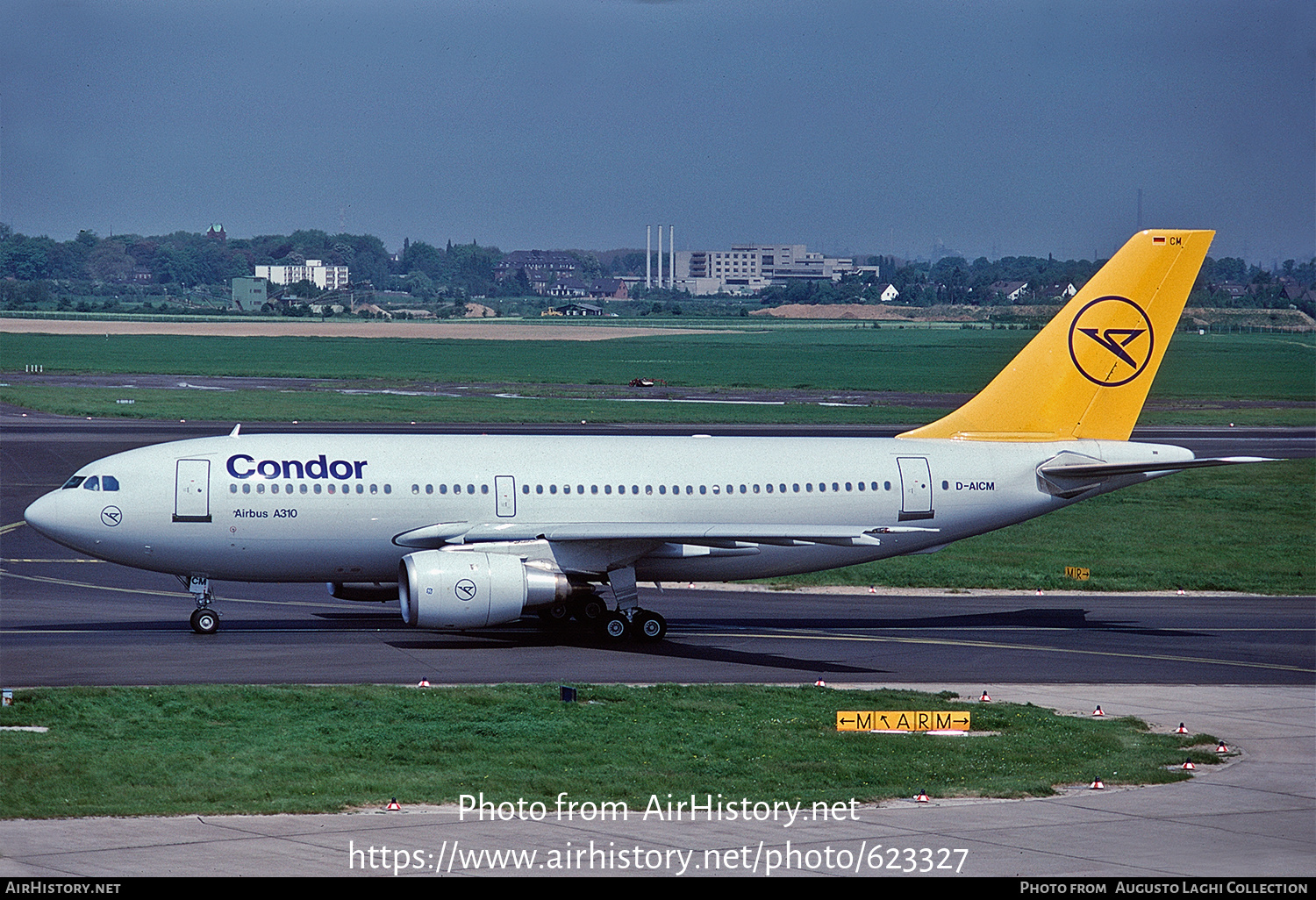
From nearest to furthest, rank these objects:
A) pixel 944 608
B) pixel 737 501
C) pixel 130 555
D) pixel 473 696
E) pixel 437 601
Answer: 1. pixel 473 696
2. pixel 437 601
3. pixel 130 555
4. pixel 737 501
5. pixel 944 608

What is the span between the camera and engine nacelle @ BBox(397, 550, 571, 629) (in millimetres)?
36188

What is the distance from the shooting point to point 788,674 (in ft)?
115

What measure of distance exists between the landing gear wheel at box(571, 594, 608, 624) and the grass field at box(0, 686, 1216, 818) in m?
7.89

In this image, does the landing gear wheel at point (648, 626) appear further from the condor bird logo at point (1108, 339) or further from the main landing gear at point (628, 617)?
the condor bird logo at point (1108, 339)

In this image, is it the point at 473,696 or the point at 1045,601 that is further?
the point at 1045,601

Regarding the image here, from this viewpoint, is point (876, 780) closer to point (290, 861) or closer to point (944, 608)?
point (290, 861)

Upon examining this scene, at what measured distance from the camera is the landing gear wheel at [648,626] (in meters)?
38.9

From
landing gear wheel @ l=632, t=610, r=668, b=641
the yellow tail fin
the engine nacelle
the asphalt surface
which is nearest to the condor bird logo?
the yellow tail fin

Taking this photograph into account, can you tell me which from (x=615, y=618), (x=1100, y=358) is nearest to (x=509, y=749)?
(x=615, y=618)

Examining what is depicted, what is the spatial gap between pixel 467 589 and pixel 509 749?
9.91 meters

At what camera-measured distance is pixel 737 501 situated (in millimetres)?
41125

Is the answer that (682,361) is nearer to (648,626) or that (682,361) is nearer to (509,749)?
(648,626)

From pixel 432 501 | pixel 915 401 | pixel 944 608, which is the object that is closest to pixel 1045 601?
pixel 944 608

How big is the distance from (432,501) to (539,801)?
17.0 meters
